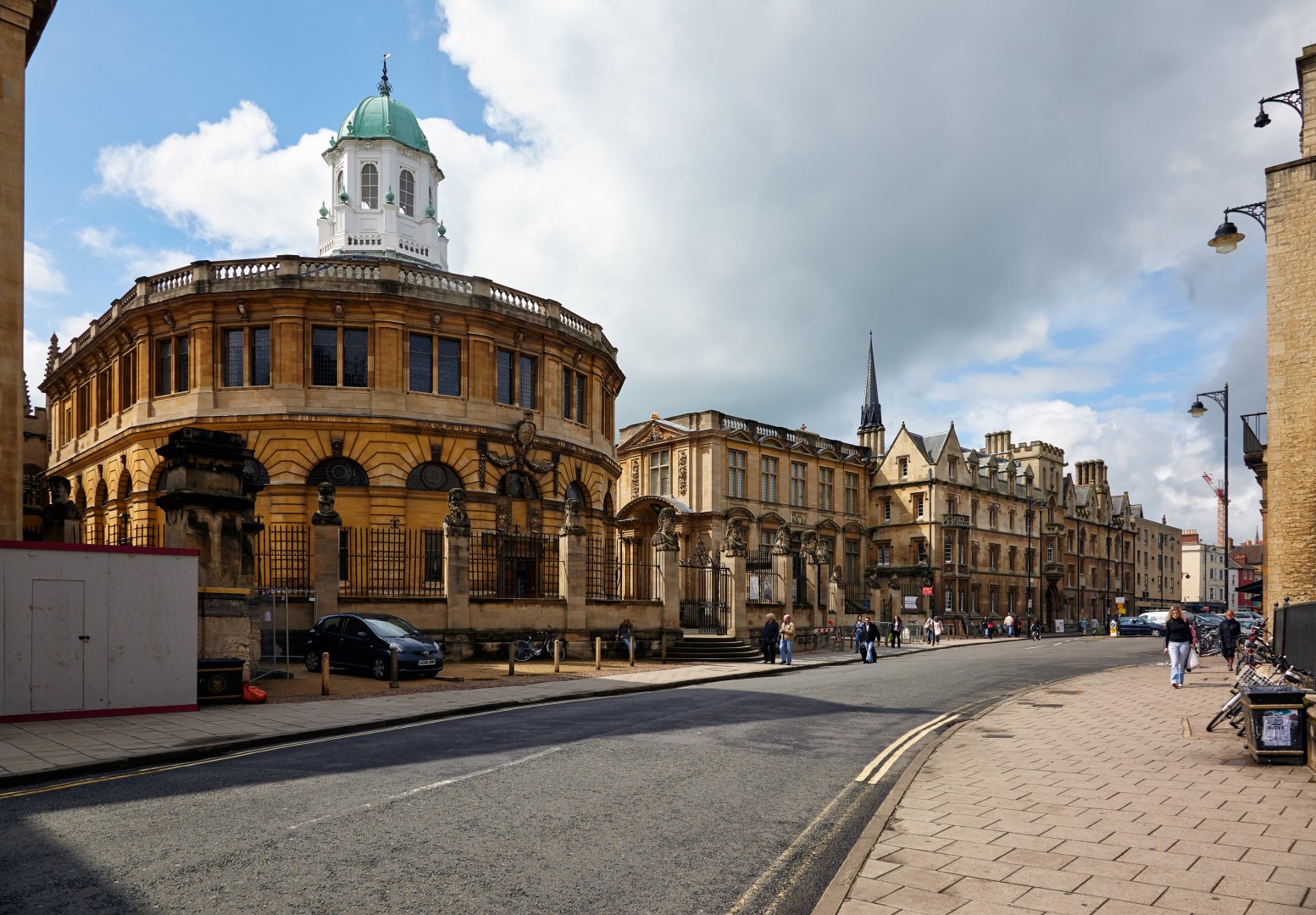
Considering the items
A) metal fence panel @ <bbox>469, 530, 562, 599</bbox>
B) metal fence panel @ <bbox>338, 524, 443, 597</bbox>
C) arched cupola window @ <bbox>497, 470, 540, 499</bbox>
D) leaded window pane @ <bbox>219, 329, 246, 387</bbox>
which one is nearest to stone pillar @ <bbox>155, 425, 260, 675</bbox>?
metal fence panel @ <bbox>338, 524, 443, 597</bbox>

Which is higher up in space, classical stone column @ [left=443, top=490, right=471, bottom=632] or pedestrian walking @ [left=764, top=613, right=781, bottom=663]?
classical stone column @ [left=443, top=490, right=471, bottom=632]

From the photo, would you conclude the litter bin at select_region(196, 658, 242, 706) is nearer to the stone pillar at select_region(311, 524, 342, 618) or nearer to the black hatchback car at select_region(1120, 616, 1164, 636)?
the stone pillar at select_region(311, 524, 342, 618)

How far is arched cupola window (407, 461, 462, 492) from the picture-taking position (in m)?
31.5

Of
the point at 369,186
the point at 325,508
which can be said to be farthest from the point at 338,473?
the point at 369,186

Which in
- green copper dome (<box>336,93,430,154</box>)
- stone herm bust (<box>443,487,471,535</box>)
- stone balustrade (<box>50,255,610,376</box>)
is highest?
green copper dome (<box>336,93,430,154</box>)

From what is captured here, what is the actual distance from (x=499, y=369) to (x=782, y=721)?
2300 centimetres

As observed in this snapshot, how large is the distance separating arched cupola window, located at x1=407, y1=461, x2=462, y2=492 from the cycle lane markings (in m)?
22.0

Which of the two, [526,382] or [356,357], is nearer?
[356,357]

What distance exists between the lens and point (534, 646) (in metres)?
25.5

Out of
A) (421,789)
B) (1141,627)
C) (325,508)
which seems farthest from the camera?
(1141,627)

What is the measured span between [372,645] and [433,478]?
12408mm

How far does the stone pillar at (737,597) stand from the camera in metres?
32.0

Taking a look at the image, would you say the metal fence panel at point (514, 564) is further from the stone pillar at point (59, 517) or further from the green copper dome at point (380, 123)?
the green copper dome at point (380, 123)

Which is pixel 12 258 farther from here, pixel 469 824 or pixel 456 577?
pixel 469 824
